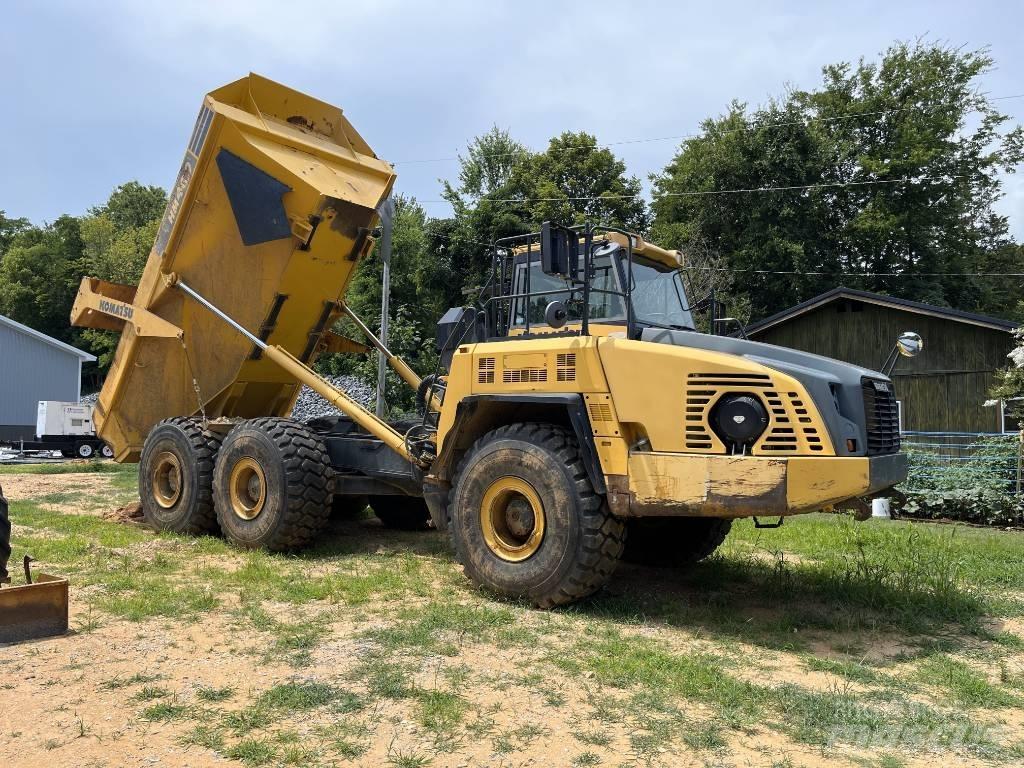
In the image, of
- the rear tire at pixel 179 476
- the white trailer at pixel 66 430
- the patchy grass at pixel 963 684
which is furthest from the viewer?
the white trailer at pixel 66 430

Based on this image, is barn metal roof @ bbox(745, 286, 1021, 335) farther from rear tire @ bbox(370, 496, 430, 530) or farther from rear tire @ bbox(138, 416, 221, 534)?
rear tire @ bbox(138, 416, 221, 534)

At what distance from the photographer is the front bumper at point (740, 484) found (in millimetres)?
5141

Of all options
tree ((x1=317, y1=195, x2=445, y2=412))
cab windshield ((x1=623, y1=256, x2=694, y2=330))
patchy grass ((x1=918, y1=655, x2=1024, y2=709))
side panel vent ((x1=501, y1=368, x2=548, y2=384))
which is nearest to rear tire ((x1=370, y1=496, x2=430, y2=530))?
side panel vent ((x1=501, y1=368, x2=548, y2=384))

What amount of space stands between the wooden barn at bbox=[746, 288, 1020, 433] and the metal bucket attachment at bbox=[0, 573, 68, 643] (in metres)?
15.6

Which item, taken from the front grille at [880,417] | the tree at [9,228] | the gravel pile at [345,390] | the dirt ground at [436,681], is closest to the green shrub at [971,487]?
the dirt ground at [436,681]

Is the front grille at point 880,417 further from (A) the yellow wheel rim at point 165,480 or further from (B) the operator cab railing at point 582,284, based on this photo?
(A) the yellow wheel rim at point 165,480

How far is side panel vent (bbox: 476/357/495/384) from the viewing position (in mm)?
6410

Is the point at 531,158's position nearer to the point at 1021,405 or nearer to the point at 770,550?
the point at 1021,405

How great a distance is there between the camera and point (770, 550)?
343 inches

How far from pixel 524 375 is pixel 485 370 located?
394mm

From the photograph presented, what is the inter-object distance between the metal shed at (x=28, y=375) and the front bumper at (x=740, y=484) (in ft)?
113

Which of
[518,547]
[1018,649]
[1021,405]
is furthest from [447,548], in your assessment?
[1021,405]

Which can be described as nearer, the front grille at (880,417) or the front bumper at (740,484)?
the front bumper at (740,484)

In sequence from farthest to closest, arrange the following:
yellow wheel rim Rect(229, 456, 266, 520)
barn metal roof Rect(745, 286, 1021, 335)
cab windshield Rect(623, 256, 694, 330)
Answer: barn metal roof Rect(745, 286, 1021, 335)
yellow wheel rim Rect(229, 456, 266, 520)
cab windshield Rect(623, 256, 694, 330)
